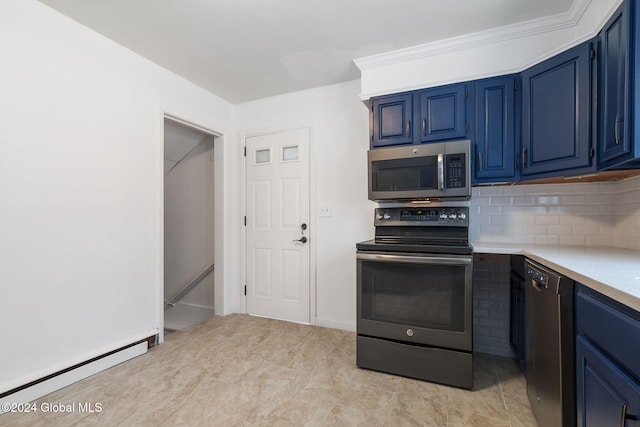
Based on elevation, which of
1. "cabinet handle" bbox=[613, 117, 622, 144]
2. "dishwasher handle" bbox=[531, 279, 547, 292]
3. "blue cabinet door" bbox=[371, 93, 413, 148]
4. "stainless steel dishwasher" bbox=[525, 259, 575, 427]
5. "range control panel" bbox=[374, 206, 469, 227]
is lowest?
"stainless steel dishwasher" bbox=[525, 259, 575, 427]

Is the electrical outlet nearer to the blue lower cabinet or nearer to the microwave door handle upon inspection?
the microwave door handle

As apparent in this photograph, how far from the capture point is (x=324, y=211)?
3012mm

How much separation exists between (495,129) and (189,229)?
3571 mm

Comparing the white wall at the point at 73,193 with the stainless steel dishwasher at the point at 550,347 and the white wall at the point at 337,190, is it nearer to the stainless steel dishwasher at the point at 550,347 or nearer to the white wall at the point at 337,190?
the white wall at the point at 337,190

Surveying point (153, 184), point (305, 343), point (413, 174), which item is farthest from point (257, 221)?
point (413, 174)

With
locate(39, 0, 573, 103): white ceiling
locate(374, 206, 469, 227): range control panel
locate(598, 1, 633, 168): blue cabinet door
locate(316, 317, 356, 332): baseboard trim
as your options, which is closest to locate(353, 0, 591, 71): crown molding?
locate(39, 0, 573, 103): white ceiling

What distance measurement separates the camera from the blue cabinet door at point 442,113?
2.19m

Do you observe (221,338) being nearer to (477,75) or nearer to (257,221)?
(257,221)

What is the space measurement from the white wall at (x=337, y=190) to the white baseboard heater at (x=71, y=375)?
64.8 inches

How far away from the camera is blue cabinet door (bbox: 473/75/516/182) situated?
6.83 ft

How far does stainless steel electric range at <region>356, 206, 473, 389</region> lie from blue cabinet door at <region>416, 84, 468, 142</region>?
1.92ft

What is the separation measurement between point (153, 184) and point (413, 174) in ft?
7.26

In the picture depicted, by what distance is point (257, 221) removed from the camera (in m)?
3.36

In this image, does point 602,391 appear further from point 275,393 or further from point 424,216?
point 275,393
